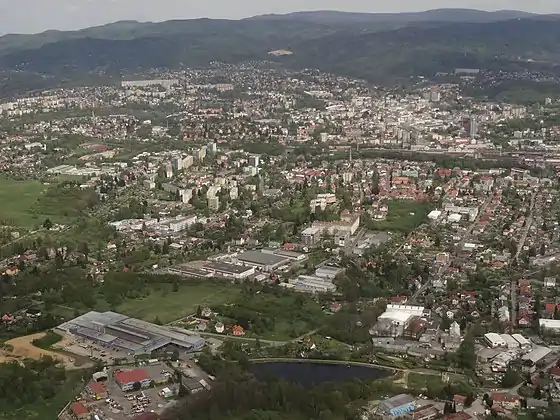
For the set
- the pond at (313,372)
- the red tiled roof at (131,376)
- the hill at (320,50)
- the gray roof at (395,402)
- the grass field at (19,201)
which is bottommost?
the pond at (313,372)

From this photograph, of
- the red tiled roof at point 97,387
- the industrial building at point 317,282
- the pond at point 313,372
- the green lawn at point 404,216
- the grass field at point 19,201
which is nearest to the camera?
the red tiled roof at point 97,387

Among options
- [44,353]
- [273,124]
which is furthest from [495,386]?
[273,124]

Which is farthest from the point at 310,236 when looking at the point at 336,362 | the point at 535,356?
the point at 535,356

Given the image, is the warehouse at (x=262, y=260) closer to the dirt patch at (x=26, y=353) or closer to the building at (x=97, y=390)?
the dirt patch at (x=26, y=353)

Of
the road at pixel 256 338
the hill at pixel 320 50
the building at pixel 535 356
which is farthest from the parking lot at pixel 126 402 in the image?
the hill at pixel 320 50

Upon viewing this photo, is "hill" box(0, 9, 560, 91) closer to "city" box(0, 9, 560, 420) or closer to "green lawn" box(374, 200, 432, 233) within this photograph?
"city" box(0, 9, 560, 420)

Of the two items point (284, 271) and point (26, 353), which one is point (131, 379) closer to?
point (26, 353)

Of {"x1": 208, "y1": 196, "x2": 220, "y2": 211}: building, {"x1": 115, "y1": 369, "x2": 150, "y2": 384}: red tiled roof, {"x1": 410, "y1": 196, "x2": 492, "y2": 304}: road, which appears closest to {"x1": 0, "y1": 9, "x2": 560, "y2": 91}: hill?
{"x1": 410, "y1": 196, "x2": 492, "y2": 304}: road
